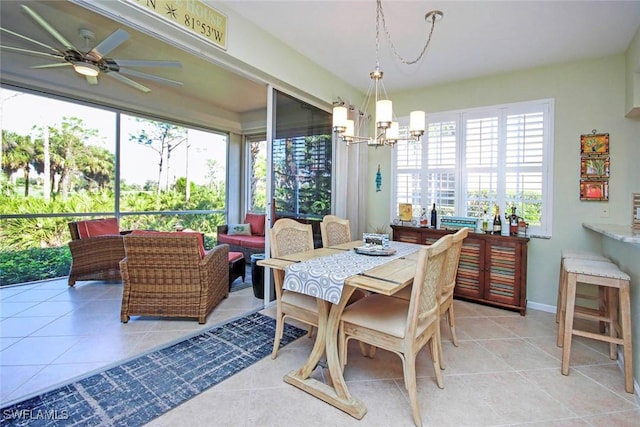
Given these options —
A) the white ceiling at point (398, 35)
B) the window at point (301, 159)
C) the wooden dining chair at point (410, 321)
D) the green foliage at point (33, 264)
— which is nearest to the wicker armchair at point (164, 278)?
the window at point (301, 159)

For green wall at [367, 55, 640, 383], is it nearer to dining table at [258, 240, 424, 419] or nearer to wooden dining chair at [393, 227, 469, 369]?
wooden dining chair at [393, 227, 469, 369]

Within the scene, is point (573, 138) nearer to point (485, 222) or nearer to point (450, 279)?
point (485, 222)

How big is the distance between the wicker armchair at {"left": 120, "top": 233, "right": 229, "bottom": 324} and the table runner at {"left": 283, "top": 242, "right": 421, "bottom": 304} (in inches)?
48.1

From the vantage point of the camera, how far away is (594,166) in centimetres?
314

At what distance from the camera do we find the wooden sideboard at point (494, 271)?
320 cm

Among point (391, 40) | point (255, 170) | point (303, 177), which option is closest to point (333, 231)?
point (303, 177)

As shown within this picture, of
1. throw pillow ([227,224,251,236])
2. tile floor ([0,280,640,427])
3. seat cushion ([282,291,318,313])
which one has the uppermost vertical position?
throw pillow ([227,224,251,236])

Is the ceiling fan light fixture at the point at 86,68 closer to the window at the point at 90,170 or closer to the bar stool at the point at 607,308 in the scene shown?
the window at the point at 90,170

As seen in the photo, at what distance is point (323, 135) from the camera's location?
158 inches

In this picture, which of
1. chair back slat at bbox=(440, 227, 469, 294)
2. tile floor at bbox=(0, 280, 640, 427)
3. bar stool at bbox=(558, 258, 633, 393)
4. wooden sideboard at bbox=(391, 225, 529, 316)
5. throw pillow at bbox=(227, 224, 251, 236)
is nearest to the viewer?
tile floor at bbox=(0, 280, 640, 427)

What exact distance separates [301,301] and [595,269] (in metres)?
2.16

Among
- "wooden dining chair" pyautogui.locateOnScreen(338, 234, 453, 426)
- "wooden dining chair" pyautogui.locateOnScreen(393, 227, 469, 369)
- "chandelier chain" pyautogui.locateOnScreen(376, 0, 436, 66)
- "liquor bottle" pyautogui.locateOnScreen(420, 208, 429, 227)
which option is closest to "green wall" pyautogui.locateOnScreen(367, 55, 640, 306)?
"chandelier chain" pyautogui.locateOnScreen(376, 0, 436, 66)

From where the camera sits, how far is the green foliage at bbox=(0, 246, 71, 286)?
381cm

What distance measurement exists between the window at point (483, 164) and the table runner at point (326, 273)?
7.00 feet
